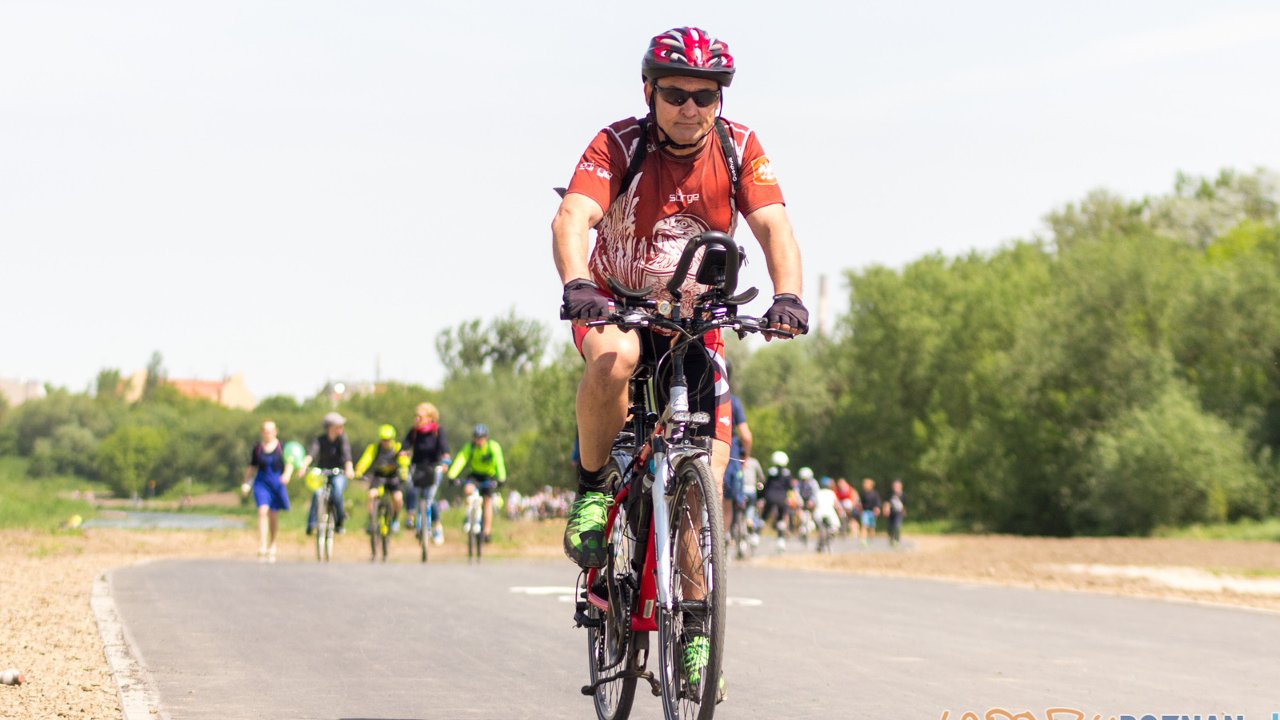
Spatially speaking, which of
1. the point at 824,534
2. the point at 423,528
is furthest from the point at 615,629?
the point at 824,534

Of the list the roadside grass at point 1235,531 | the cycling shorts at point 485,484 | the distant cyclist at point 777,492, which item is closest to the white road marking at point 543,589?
the cycling shorts at point 485,484

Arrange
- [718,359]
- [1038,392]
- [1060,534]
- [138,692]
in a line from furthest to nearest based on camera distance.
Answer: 1. [1060,534]
2. [1038,392]
3. [138,692]
4. [718,359]

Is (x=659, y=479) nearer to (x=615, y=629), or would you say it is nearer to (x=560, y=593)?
(x=615, y=629)

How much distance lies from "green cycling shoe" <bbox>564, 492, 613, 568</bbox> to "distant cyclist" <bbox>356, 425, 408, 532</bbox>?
15.6 metres

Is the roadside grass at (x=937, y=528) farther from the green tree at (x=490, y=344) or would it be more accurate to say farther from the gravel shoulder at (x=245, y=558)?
the green tree at (x=490, y=344)

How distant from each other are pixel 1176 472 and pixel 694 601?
47.2 metres

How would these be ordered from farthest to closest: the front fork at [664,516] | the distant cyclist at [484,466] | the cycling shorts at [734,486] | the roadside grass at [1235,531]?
the roadside grass at [1235,531]
the distant cyclist at [484,466]
the cycling shorts at [734,486]
the front fork at [664,516]

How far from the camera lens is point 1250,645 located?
35.1ft

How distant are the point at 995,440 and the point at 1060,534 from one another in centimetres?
465

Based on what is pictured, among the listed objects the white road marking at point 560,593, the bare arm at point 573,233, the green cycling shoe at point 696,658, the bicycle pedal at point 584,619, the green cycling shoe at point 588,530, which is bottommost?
the white road marking at point 560,593

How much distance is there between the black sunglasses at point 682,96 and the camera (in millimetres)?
5805

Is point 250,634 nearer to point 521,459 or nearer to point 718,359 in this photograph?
point 718,359

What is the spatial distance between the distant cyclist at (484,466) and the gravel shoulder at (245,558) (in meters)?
1.13

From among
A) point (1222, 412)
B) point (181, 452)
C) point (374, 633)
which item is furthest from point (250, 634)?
point (181, 452)
